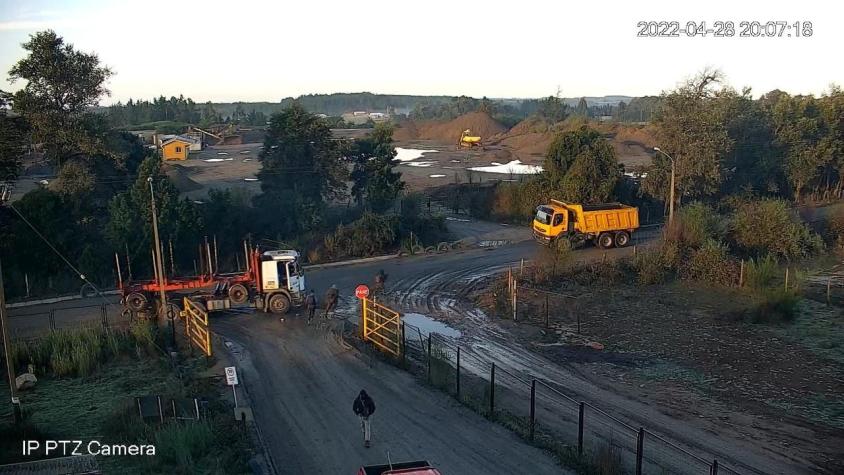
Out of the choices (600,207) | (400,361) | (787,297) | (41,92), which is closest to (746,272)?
(787,297)

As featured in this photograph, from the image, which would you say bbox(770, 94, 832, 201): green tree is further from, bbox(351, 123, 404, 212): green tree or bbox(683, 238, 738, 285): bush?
bbox(351, 123, 404, 212): green tree

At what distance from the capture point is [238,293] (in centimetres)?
2544

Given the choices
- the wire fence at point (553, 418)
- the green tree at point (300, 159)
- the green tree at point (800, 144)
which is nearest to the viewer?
the wire fence at point (553, 418)

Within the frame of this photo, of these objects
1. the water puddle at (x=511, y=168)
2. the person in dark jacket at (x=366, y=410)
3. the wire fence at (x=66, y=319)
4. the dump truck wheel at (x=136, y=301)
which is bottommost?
the wire fence at (x=66, y=319)

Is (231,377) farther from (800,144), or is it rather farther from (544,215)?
(800,144)

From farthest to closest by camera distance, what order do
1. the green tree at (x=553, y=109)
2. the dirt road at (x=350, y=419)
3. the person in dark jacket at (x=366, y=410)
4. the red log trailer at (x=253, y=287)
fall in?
the green tree at (x=553, y=109), the red log trailer at (x=253, y=287), the person in dark jacket at (x=366, y=410), the dirt road at (x=350, y=419)

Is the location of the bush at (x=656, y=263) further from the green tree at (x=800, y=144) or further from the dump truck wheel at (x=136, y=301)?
the green tree at (x=800, y=144)

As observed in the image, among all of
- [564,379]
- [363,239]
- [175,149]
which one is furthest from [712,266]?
[175,149]

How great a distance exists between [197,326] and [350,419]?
7858mm

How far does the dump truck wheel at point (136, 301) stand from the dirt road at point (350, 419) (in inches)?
196

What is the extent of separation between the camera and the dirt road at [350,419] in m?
14.0

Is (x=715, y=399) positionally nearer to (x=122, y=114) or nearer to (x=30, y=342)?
(x=30, y=342)

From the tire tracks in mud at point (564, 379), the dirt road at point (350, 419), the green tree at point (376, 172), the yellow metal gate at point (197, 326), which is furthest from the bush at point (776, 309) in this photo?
the green tree at point (376, 172)

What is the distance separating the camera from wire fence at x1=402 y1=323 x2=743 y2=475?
545 inches
